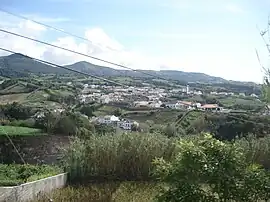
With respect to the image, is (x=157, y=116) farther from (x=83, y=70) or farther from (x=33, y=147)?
(x=33, y=147)

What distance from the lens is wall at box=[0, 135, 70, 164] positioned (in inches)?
680

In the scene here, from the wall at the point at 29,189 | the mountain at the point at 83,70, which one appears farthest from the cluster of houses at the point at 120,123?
the wall at the point at 29,189

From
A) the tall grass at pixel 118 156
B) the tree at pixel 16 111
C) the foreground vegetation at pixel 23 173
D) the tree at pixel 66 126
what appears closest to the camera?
the foreground vegetation at pixel 23 173

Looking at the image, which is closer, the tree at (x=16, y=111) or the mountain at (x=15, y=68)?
the mountain at (x=15, y=68)

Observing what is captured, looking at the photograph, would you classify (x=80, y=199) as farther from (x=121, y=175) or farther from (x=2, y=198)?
(x=121, y=175)

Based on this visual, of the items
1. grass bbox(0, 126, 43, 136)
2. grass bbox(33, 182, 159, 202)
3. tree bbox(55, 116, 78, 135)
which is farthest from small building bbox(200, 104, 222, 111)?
grass bbox(0, 126, 43, 136)

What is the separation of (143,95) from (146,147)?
9606 millimetres

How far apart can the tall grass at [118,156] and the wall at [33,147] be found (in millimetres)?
4917

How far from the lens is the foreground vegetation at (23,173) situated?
10133mm

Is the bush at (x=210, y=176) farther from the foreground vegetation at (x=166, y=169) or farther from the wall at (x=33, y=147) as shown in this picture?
the wall at (x=33, y=147)

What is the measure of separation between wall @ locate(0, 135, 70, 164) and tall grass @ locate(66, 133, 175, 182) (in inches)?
194

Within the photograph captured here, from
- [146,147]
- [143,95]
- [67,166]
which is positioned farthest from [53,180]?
[143,95]

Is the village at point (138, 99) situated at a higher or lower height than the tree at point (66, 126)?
higher

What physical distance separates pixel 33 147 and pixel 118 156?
29.1 feet
